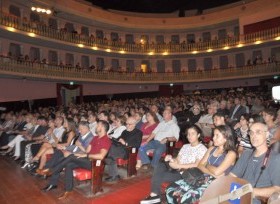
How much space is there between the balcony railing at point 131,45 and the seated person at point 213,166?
15.7m

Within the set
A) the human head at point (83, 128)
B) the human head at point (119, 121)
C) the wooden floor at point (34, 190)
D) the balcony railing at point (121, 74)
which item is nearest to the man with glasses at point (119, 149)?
the wooden floor at point (34, 190)

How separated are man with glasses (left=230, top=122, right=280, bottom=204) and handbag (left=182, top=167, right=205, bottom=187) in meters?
0.50

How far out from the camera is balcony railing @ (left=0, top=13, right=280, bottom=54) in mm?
17225

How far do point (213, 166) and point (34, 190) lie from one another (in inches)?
142

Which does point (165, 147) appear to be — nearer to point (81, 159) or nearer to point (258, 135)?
point (81, 159)

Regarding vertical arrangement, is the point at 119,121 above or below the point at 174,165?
above

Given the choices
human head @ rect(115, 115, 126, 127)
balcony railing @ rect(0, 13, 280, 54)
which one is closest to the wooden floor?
human head @ rect(115, 115, 126, 127)

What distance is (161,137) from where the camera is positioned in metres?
6.07

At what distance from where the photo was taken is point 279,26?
21.8 meters

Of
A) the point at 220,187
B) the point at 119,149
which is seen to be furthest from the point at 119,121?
the point at 220,187

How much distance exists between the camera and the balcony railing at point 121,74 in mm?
16844

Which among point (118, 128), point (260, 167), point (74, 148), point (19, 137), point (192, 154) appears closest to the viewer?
point (260, 167)

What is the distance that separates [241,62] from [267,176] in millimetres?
25076

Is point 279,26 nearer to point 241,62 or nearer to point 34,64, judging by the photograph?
point 241,62
